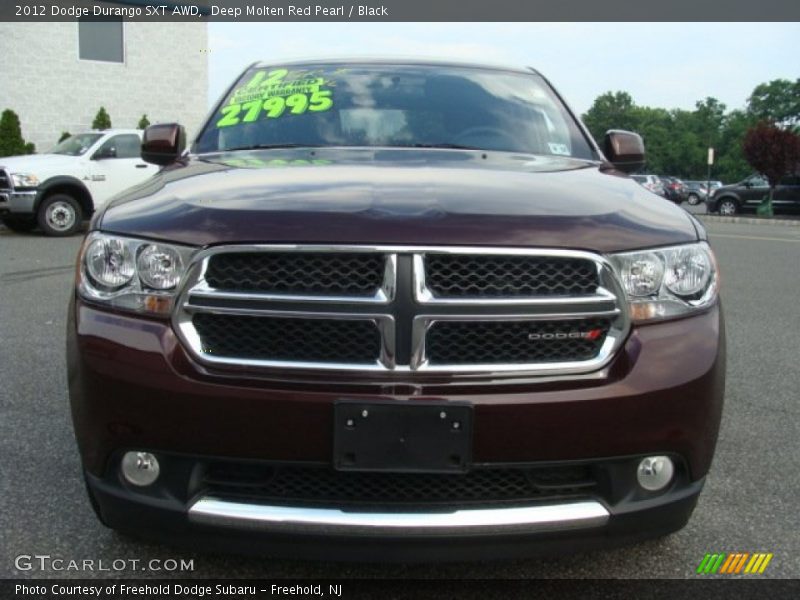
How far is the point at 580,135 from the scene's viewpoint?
142 inches

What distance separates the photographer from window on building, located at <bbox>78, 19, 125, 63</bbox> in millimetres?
24938

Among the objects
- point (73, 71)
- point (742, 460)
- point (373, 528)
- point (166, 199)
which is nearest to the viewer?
point (373, 528)

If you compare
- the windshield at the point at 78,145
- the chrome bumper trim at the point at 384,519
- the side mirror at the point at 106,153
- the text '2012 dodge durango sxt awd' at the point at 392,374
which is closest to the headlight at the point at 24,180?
the windshield at the point at 78,145

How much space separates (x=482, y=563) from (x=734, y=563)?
2.62ft

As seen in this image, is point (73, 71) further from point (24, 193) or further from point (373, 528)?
point (373, 528)

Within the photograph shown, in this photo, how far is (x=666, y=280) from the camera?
7.33 ft

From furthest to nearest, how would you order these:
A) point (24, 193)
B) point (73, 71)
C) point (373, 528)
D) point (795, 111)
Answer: point (795, 111)
point (73, 71)
point (24, 193)
point (373, 528)

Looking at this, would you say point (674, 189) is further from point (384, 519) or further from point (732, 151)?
point (732, 151)

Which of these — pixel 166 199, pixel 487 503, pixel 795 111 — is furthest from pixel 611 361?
pixel 795 111

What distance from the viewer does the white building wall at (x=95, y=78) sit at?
2364 cm

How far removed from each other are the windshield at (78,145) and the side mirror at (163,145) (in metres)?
10.9

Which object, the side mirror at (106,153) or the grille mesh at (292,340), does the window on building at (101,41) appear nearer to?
the side mirror at (106,153)

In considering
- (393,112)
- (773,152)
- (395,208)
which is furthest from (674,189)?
(395,208)

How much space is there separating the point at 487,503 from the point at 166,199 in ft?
3.95
